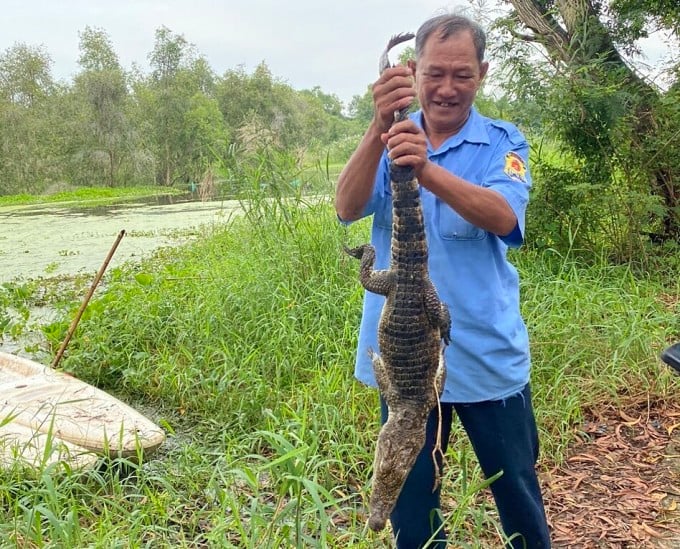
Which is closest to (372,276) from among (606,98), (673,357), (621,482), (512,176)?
(512,176)

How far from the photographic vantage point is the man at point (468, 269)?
150 cm

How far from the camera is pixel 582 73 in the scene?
512 cm

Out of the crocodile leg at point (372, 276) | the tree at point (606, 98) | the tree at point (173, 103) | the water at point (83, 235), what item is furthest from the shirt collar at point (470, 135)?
the tree at point (173, 103)

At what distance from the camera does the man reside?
59.2 inches

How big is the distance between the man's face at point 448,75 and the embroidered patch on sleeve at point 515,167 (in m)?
0.18

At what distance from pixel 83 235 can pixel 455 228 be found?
10789mm

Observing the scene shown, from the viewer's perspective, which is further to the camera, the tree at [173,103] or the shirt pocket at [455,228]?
the tree at [173,103]

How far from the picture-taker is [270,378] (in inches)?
155

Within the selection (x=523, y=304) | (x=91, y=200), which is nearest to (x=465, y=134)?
(x=523, y=304)

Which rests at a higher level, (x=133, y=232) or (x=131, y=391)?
(x=133, y=232)

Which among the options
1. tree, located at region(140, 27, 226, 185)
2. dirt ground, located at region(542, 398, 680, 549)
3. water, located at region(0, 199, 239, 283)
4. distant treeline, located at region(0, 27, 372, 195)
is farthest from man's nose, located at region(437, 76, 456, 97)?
tree, located at region(140, 27, 226, 185)

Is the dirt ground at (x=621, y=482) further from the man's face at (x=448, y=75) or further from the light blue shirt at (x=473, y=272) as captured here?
the man's face at (x=448, y=75)

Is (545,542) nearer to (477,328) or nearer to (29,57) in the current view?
(477,328)

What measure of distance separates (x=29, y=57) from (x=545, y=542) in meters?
26.2
